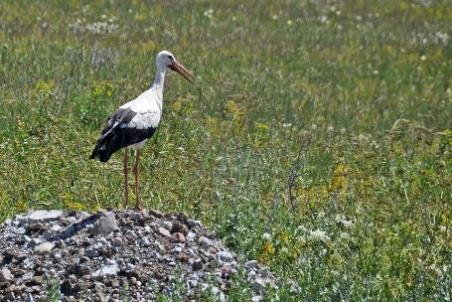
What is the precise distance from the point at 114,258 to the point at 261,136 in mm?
5145

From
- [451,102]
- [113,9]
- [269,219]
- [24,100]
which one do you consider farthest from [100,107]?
[113,9]

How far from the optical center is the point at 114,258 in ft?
26.6

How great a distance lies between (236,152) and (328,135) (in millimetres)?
2196

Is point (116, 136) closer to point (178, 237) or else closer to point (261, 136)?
point (178, 237)

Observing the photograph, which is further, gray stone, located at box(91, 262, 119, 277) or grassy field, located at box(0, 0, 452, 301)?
grassy field, located at box(0, 0, 452, 301)

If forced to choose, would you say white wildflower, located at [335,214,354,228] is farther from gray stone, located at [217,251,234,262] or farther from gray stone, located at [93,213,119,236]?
gray stone, located at [93,213,119,236]

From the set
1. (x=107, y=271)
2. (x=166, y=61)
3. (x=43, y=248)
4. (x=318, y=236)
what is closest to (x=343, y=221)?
(x=318, y=236)

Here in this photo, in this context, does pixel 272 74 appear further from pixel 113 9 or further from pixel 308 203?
pixel 308 203

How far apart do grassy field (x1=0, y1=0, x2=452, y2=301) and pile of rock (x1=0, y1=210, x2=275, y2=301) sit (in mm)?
468

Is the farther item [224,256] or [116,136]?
[116,136]

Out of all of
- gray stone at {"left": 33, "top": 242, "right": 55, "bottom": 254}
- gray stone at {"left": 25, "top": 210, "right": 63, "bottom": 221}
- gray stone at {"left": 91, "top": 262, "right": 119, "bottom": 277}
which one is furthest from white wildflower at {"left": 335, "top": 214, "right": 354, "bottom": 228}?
gray stone at {"left": 33, "top": 242, "right": 55, "bottom": 254}

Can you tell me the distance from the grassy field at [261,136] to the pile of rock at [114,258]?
0.47m

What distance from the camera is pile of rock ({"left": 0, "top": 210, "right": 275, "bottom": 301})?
7.77 metres

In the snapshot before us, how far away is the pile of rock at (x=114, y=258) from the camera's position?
7.77 m
